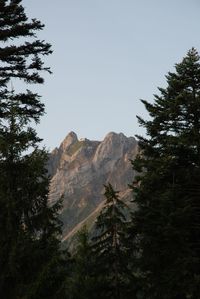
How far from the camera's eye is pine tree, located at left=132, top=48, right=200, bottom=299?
20094 millimetres

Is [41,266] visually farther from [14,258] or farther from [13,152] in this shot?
[13,152]

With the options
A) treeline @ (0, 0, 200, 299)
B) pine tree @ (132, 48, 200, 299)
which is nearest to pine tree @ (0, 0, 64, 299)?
treeline @ (0, 0, 200, 299)

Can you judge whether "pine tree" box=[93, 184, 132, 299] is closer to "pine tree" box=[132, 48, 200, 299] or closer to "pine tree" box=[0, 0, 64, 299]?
"pine tree" box=[132, 48, 200, 299]

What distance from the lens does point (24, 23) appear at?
18266mm

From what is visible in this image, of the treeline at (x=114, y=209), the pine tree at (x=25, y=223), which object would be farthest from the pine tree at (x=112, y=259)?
the pine tree at (x=25, y=223)

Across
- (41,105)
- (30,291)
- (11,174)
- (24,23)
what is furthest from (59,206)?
(24,23)

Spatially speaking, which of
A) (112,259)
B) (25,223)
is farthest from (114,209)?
(25,223)

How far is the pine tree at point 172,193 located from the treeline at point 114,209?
0.05m

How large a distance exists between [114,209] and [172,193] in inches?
249

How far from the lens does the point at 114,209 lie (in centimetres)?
2647

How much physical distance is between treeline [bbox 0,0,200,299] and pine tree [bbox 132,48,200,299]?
2.0 inches

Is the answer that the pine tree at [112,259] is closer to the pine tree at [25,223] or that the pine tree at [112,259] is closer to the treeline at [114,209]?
the treeline at [114,209]

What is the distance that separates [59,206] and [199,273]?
10048 millimetres

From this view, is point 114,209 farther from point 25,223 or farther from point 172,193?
point 25,223
